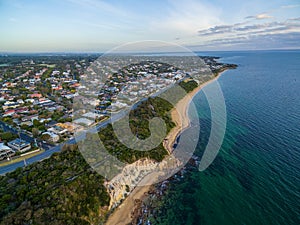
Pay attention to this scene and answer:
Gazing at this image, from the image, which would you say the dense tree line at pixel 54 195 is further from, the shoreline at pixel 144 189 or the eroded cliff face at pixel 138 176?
the shoreline at pixel 144 189

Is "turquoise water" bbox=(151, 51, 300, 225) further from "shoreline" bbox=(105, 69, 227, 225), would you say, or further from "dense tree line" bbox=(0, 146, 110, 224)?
"dense tree line" bbox=(0, 146, 110, 224)

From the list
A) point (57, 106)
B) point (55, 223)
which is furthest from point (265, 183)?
point (57, 106)

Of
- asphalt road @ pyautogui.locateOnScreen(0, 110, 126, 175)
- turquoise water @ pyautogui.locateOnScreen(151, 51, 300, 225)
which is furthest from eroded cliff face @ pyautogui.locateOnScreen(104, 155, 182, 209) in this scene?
asphalt road @ pyautogui.locateOnScreen(0, 110, 126, 175)

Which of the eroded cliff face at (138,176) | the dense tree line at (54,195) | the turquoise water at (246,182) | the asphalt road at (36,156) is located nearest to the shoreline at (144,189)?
the eroded cliff face at (138,176)

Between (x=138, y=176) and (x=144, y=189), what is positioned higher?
(x=138, y=176)

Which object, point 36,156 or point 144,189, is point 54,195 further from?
point 36,156

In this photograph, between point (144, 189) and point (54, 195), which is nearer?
point (54, 195)

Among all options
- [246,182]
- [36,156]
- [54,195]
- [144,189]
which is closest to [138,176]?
[144,189]

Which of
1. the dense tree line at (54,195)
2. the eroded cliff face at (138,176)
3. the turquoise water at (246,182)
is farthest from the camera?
the eroded cliff face at (138,176)
